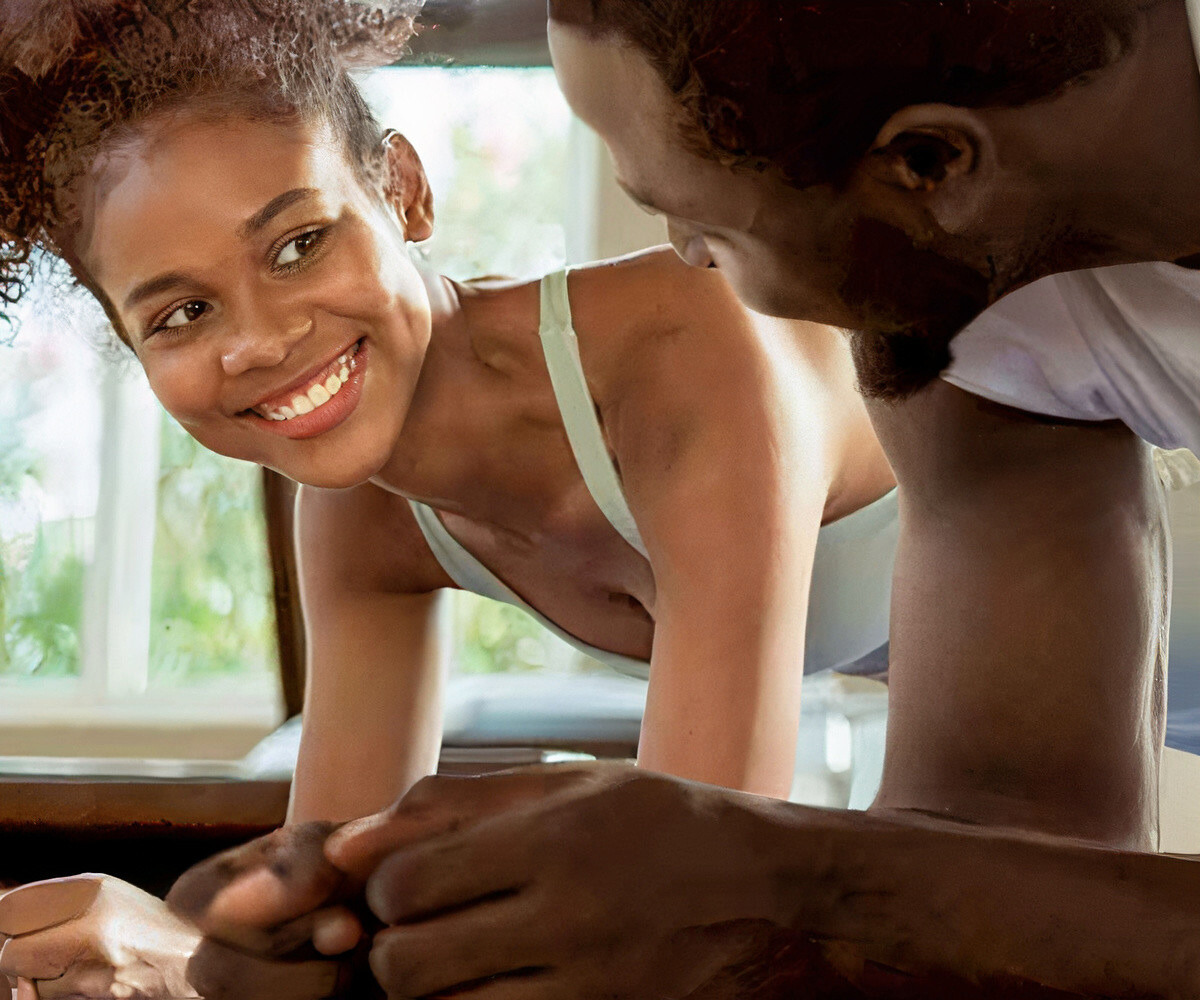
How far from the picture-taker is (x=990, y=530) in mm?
299

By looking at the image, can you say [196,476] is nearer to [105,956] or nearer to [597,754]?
[597,754]

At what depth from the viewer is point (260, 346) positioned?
358mm

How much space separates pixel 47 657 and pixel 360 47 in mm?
660

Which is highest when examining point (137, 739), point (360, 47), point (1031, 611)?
point (360, 47)

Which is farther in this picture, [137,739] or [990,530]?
[137,739]

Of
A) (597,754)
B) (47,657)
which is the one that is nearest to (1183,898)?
(597,754)

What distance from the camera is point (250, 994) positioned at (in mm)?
221

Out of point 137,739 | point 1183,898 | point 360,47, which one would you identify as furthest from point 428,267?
point 137,739

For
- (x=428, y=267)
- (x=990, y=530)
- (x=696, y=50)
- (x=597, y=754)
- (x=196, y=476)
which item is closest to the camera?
(x=696, y=50)

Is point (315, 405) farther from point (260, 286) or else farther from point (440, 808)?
point (440, 808)

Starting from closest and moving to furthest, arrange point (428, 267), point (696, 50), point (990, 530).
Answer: point (696, 50), point (990, 530), point (428, 267)

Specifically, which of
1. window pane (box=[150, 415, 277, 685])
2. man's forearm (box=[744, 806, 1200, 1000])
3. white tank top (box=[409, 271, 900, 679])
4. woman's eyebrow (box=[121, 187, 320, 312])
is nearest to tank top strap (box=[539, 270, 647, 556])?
white tank top (box=[409, 271, 900, 679])

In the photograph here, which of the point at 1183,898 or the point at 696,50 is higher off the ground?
the point at 696,50

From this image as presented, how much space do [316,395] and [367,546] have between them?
0.41 feet
